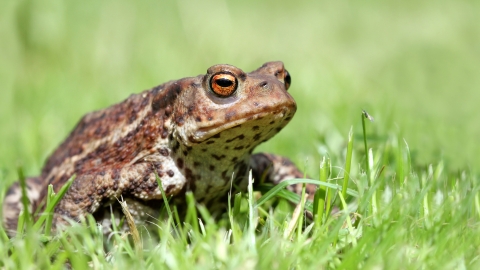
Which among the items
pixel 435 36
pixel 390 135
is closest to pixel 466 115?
pixel 390 135

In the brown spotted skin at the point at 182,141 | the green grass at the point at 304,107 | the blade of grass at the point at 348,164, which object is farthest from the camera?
the brown spotted skin at the point at 182,141

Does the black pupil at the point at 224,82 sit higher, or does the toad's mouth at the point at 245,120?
the black pupil at the point at 224,82

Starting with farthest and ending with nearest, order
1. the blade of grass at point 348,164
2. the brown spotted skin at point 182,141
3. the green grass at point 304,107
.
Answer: the brown spotted skin at point 182,141, the blade of grass at point 348,164, the green grass at point 304,107

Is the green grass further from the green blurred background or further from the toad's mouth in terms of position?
the toad's mouth

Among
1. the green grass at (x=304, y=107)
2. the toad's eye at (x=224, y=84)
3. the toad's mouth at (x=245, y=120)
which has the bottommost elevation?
the green grass at (x=304, y=107)

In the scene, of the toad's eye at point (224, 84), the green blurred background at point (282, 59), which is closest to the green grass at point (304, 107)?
the green blurred background at point (282, 59)

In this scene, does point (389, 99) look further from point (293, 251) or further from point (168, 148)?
point (293, 251)

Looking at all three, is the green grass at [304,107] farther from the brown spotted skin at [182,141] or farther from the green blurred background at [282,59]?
the brown spotted skin at [182,141]
